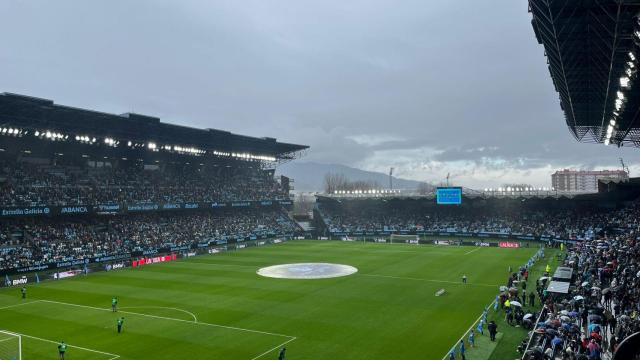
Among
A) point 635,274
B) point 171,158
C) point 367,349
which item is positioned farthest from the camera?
point 171,158

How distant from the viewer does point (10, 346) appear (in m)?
26.8

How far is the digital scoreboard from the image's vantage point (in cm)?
8038

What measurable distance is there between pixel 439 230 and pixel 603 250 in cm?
4647

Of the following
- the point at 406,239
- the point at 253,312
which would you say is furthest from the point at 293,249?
the point at 253,312

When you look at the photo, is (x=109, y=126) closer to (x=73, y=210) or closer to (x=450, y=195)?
(x=73, y=210)

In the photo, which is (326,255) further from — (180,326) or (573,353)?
(573,353)

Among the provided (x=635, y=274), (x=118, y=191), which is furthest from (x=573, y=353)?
(x=118, y=191)

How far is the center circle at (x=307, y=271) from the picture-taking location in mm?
46653

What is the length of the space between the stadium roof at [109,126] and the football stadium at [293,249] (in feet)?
1.07

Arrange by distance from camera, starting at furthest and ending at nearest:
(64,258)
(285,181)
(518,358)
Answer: (285,181), (64,258), (518,358)

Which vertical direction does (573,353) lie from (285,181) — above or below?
below

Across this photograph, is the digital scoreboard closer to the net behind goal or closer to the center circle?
the net behind goal

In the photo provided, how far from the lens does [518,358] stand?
74.1ft

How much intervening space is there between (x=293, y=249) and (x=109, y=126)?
103ft
